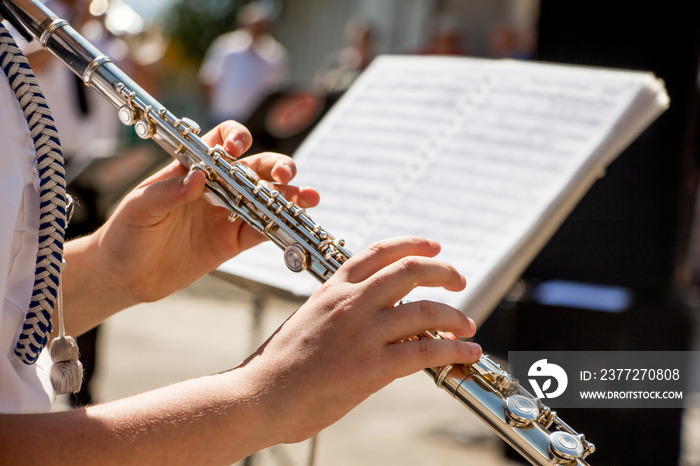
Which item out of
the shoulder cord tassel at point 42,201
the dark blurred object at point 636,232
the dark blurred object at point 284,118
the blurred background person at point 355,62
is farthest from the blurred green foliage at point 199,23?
the shoulder cord tassel at point 42,201

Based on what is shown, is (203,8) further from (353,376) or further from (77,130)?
(353,376)

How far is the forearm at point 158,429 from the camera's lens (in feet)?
2.44

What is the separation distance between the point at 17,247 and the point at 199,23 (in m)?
19.1

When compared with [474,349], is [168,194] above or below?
above

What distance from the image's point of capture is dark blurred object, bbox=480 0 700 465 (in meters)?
2.30

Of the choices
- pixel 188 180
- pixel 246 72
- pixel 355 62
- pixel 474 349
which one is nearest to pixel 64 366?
pixel 188 180

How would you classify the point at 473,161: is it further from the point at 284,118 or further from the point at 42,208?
the point at 284,118

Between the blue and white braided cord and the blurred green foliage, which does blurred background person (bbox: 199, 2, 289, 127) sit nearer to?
the blue and white braided cord

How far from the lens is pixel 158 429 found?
2.59 feet

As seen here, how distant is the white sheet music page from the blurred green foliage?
692 inches

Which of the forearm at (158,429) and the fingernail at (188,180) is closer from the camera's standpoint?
the forearm at (158,429)

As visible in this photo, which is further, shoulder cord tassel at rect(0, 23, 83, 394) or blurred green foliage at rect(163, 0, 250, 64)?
blurred green foliage at rect(163, 0, 250, 64)

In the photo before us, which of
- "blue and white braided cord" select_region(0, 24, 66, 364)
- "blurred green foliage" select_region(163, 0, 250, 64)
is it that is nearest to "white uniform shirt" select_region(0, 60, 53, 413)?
"blue and white braided cord" select_region(0, 24, 66, 364)

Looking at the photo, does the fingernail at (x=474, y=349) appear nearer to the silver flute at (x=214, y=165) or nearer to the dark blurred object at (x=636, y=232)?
the silver flute at (x=214, y=165)
